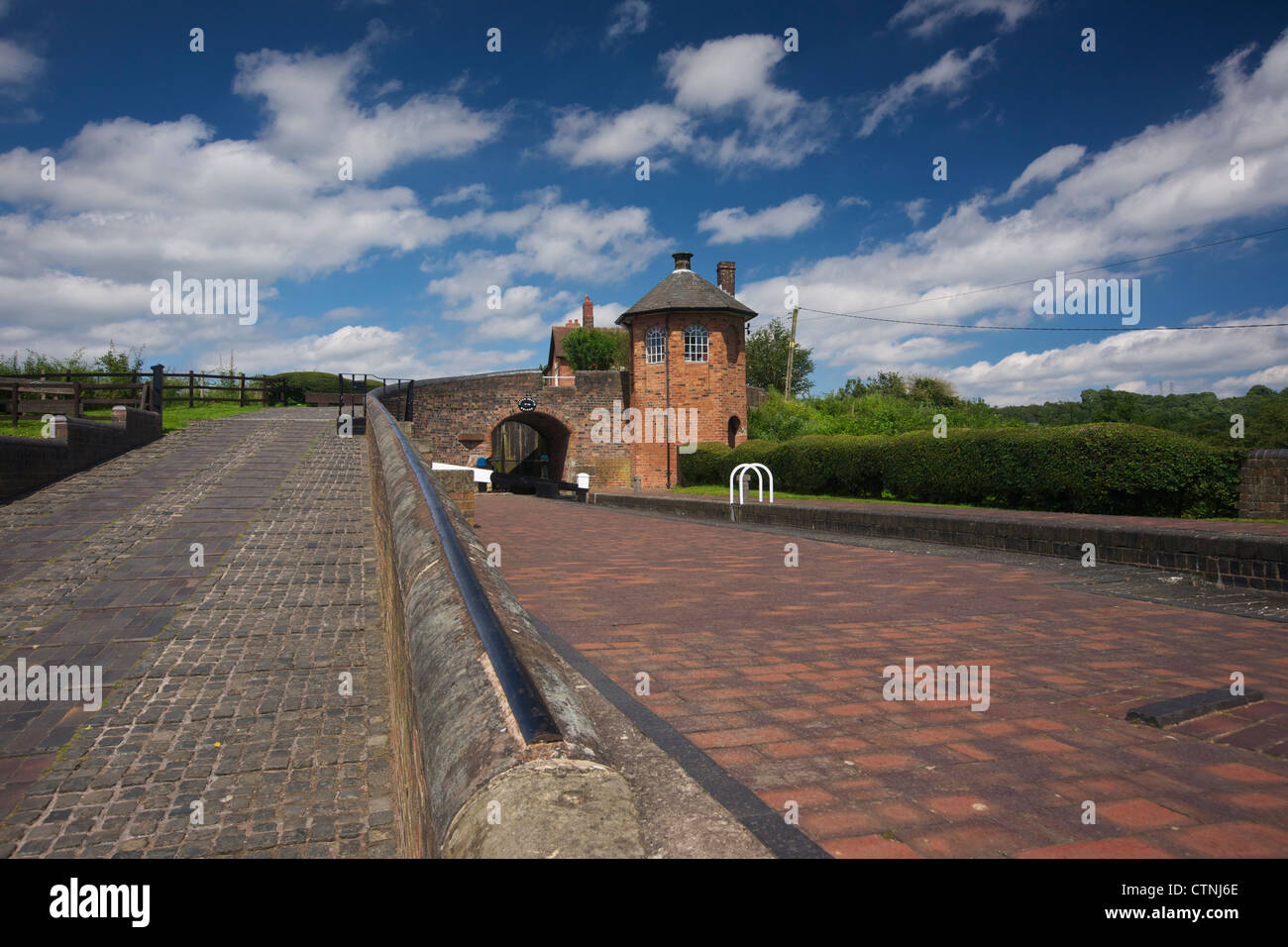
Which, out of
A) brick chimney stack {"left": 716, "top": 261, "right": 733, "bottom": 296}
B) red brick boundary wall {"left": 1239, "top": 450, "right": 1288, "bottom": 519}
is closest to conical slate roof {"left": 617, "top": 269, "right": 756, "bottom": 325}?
brick chimney stack {"left": 716, "top": 261, "right": 733, "bottom": 296}

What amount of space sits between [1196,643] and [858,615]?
220 cm

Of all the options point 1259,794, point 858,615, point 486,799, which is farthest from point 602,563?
point 486,799

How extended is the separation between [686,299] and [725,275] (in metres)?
5.38

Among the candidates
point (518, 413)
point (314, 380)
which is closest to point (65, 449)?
point (518, 413)

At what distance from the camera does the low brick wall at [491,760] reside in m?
1.51

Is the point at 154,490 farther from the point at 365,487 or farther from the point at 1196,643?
the point at 1196,643

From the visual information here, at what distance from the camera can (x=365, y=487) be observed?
14.0 m

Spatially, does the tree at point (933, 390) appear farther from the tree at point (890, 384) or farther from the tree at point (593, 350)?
the tree at point (593, 350)

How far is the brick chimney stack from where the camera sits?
3828 cm

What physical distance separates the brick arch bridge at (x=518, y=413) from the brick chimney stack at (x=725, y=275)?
7317 millimetres

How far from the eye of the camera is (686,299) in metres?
34.0

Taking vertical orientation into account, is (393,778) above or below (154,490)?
below

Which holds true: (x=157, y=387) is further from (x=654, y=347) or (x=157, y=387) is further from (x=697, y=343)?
(x=697, y=343)
